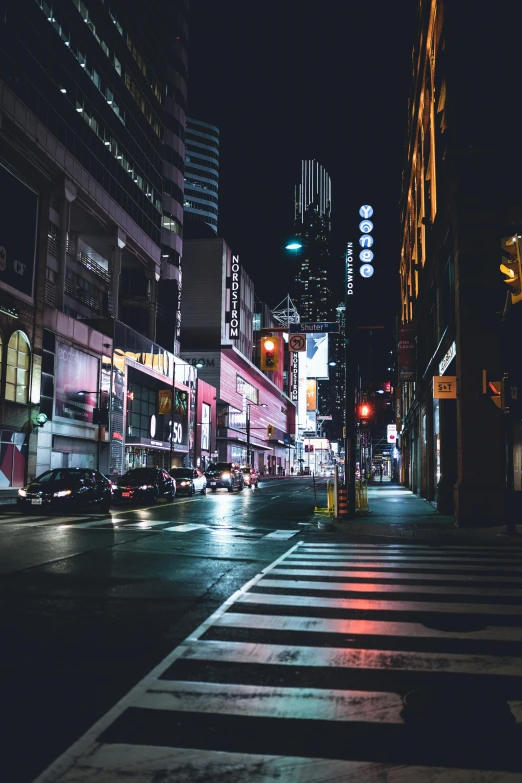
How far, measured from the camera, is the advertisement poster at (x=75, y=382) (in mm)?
44781

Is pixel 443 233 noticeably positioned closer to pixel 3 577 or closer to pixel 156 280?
pixel 3 577

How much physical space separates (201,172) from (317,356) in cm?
14466

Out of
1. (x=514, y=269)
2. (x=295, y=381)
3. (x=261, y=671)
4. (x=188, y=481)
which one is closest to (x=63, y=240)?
(x=188, y=481)

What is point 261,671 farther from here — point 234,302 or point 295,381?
point 295,381

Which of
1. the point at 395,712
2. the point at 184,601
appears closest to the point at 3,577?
the point at 184,601

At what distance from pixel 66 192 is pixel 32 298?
9849 millimetres

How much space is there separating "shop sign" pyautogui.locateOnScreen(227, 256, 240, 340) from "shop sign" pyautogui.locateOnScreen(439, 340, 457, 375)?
2943 inches

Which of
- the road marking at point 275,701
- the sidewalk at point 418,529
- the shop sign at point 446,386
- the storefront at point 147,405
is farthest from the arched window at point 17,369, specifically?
→ the road marking at point 275,701

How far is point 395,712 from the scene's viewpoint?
4.63m

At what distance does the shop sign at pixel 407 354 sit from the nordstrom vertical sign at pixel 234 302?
61.7 m

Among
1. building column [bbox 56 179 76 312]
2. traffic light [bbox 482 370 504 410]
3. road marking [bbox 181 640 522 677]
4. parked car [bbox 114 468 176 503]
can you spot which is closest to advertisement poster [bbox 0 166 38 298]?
building column [bbox 56 179 76 312]

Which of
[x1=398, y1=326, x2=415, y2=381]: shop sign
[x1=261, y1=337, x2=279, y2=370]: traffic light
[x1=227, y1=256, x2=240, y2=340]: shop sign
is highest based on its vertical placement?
[x1=227, y1=256, x2=240, y2=340]: shop sign

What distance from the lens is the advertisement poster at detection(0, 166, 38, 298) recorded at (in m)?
38.5

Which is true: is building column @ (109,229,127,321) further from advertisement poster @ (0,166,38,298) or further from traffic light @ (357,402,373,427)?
traffic light @ (357,402,373,427)
